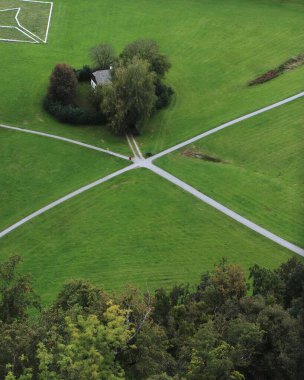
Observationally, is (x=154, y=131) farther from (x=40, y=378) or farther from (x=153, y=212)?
(x=40, y=378)

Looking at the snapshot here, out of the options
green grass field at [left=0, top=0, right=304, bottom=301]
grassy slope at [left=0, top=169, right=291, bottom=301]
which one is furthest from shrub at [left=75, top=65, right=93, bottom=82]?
grassy slope at [left=0, top=169, right=291, bottom=301]

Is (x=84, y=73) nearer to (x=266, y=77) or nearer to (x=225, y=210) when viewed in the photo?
(x=266, y=77)

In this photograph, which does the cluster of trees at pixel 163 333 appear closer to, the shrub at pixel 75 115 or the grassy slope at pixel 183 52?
the grassy slope at pixel 183 52

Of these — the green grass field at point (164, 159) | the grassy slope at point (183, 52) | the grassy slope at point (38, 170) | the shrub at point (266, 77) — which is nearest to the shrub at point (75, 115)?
the green grass field at point (164, 159)

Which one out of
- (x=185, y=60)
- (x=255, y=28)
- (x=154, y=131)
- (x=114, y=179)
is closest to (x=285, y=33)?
Result: (x=255, y=28)

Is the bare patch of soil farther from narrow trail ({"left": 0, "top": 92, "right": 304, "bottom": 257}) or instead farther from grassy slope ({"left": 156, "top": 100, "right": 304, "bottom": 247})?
narrow trail ({"left": 0, "top": 92, "right": 304, "bottom": 257})
